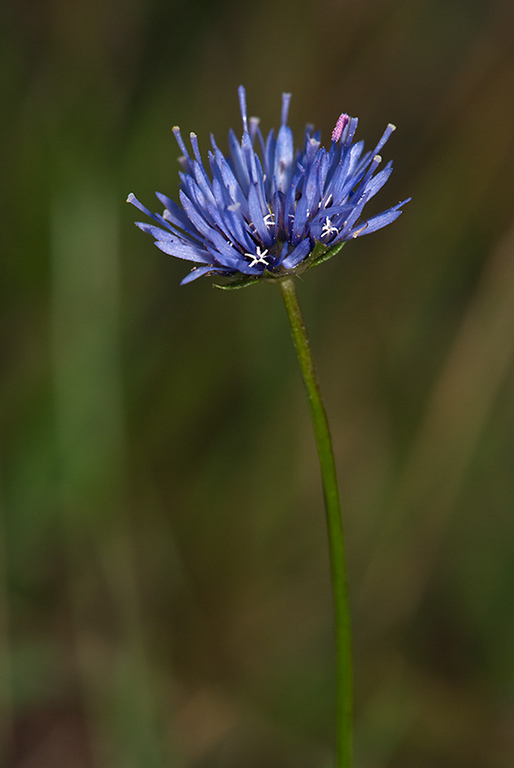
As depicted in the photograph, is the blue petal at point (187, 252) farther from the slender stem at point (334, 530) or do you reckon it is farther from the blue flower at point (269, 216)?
the slender stem at point (334, 530)

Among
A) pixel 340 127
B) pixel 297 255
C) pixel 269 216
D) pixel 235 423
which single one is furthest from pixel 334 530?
pixel 235 423

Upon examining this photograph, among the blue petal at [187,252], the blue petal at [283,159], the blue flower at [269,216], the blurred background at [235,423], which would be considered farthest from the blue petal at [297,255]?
the blurred background at [235,423]

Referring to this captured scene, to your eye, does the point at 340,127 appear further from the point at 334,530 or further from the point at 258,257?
the point at 334,530

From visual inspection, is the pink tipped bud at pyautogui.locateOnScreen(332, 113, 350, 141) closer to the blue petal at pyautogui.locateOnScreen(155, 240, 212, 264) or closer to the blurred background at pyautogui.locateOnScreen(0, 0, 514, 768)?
the blue petal at pyautogui.locateOnScreen(155, 240, 212, 264)

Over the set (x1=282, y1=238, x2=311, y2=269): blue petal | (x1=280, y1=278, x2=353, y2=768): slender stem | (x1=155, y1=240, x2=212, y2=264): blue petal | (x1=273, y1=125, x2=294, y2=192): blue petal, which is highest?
(x1=273, y1=125, x2=294, y2=192): blue petal

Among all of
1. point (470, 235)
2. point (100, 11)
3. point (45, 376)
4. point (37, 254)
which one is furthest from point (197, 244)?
point (100, 11)

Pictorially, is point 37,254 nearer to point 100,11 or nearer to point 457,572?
point 100,11

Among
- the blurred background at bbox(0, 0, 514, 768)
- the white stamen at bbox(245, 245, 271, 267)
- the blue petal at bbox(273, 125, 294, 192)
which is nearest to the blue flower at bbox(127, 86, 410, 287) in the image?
the white stamen at bbox(245, 245, 271, 267)
